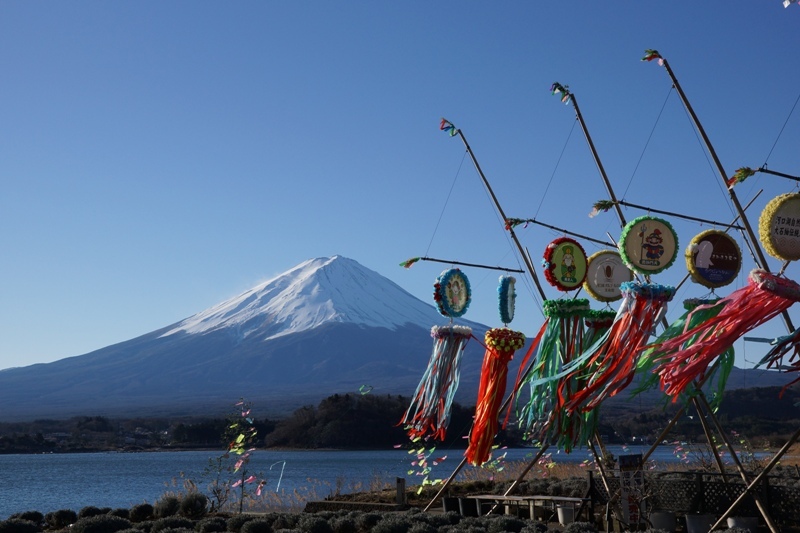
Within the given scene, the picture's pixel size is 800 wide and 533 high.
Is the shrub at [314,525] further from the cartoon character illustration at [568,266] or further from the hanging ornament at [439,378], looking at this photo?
the cartoon character illustration at [568,266]

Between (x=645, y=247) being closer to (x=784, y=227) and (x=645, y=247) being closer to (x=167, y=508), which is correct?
(x=784, y=227)

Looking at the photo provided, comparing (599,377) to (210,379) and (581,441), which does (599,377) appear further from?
(210,379)

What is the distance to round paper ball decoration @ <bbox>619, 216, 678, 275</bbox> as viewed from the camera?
14836 millimetres

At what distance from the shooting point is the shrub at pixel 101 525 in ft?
54.6

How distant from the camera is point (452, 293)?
1861 cm

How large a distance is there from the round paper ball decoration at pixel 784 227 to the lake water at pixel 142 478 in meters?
13.3

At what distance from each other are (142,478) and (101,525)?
32.5 metres

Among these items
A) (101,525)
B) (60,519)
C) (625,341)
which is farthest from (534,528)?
(60,519)

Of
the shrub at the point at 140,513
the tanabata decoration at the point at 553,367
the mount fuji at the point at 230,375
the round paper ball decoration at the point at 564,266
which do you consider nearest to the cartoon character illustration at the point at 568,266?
the round paper ball decoration at the point at 564,266

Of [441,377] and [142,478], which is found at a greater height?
[441,377]

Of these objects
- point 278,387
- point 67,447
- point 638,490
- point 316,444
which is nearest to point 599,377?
point 638,490

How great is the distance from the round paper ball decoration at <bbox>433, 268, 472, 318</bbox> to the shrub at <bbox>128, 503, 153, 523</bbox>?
6988 mm

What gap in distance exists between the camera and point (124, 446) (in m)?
89.9

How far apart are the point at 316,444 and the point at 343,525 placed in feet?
202
